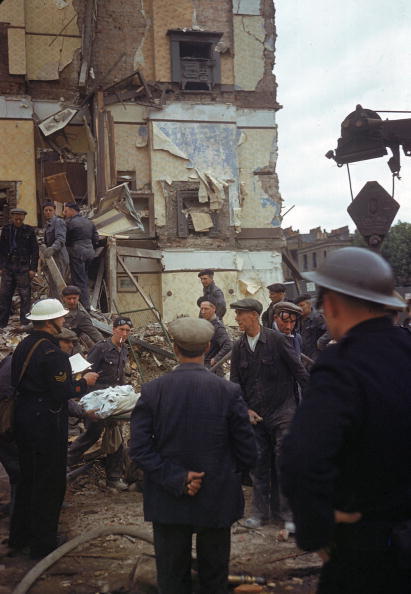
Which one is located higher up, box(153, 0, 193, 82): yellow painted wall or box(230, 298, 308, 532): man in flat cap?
box(153, 0, 193, 82): yellow painted wall

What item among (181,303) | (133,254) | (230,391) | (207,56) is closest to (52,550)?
(230,391)

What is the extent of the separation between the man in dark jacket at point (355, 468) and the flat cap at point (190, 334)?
4.85 ft

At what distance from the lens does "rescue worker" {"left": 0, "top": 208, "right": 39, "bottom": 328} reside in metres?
11.6

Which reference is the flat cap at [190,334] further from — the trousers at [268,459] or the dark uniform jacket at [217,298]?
the dark uniform jacket at [217,298]

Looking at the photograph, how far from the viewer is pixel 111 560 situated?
517cm

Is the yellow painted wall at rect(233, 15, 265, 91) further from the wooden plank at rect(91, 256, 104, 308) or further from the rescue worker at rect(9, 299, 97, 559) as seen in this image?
the rescue worker at rect(9, 299, 97, 559)

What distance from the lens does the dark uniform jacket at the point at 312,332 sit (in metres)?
8.90

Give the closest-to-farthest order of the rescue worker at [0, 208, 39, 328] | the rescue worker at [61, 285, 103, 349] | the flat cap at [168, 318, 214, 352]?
the flat cap at [168, 318, 214, 352], the rescue worker at [61, 285, 103, 349], the rescue worker at [0, 208, 39, 328]

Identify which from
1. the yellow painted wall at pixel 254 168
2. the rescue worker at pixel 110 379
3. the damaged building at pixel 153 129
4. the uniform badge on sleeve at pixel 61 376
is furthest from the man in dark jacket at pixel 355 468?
the yellow painted wall at pixel 254 168

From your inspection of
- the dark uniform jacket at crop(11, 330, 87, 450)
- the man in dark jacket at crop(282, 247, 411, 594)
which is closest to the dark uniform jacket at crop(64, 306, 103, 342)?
the dark uniform jacket at crop(11, 330, 87, 450)

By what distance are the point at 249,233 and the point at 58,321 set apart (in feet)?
50.9

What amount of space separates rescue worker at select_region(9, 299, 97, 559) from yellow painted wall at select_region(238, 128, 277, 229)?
1564 cm

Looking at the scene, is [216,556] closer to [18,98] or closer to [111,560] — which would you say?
[111,560]

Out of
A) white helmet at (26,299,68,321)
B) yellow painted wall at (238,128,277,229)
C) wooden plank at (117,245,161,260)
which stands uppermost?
yellow painted wall at (238,128,277,229)
